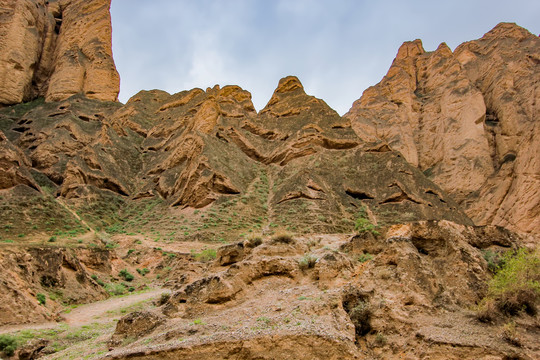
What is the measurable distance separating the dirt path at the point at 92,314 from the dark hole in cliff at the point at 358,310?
9.09 meters

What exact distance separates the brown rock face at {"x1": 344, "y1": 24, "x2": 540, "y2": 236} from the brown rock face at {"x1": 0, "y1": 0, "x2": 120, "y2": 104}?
122ft

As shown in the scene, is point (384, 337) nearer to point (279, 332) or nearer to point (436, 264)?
point (279, 332)

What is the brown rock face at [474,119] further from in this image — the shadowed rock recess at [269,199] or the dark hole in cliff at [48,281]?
the dark hole in cliff at [48,281]

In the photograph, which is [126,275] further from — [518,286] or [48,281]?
[518,286]

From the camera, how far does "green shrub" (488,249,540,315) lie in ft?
24.7

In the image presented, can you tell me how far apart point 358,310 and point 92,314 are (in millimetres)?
10946

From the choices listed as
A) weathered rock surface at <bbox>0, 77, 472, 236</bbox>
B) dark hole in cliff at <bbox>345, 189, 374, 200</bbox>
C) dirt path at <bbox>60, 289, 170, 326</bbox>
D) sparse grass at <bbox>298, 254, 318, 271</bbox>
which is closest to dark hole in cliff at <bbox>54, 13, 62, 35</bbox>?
weathered rock surface at <bbox>0, 77, 472, 236</bbox>

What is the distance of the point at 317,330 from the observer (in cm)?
717

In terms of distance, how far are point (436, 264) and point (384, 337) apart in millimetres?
2775

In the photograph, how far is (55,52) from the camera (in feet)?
196

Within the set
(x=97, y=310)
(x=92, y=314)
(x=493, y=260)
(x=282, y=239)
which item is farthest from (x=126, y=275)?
(x=493, y=260)

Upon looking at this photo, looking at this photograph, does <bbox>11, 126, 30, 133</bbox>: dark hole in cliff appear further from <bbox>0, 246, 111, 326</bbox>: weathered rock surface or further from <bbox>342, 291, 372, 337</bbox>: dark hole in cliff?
<bbox>342, 291, 372, 337</bbox>: dark hole in cliff

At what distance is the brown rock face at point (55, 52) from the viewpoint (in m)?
52.9

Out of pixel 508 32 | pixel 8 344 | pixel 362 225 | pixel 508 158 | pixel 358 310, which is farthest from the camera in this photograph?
pixel 508 32
